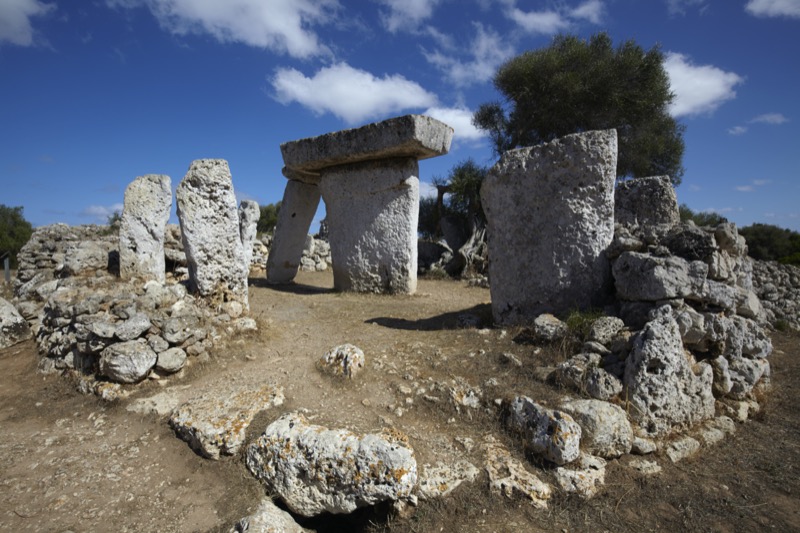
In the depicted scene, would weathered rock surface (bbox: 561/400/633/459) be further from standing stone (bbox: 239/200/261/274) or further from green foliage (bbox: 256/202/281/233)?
green foliage (bbox: 256/202/281/233)

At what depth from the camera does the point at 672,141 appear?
1568 centimetres

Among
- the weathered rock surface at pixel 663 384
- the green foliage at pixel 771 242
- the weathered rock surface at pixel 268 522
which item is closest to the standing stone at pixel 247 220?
the weathered rock surface at pixel 268 522

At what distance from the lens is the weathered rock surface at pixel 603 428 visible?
313 cm

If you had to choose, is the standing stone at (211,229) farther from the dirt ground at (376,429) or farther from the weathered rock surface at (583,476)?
the weathered rock surface at (583,476)

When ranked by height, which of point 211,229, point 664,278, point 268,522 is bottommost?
point 268,522

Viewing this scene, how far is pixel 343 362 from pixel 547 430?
6.22 ft

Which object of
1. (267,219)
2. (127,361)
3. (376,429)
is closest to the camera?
(376,429)

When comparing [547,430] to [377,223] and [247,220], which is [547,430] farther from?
[247,220]

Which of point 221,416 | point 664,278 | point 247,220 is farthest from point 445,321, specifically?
point 247,220

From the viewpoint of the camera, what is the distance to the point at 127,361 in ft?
13.4

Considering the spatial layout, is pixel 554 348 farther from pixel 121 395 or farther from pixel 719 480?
pixel 121 395

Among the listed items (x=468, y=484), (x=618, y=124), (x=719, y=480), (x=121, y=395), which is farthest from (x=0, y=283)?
(x=618, y=124)

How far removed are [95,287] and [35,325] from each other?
4.17 ft

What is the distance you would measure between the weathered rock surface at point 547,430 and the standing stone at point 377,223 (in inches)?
189
